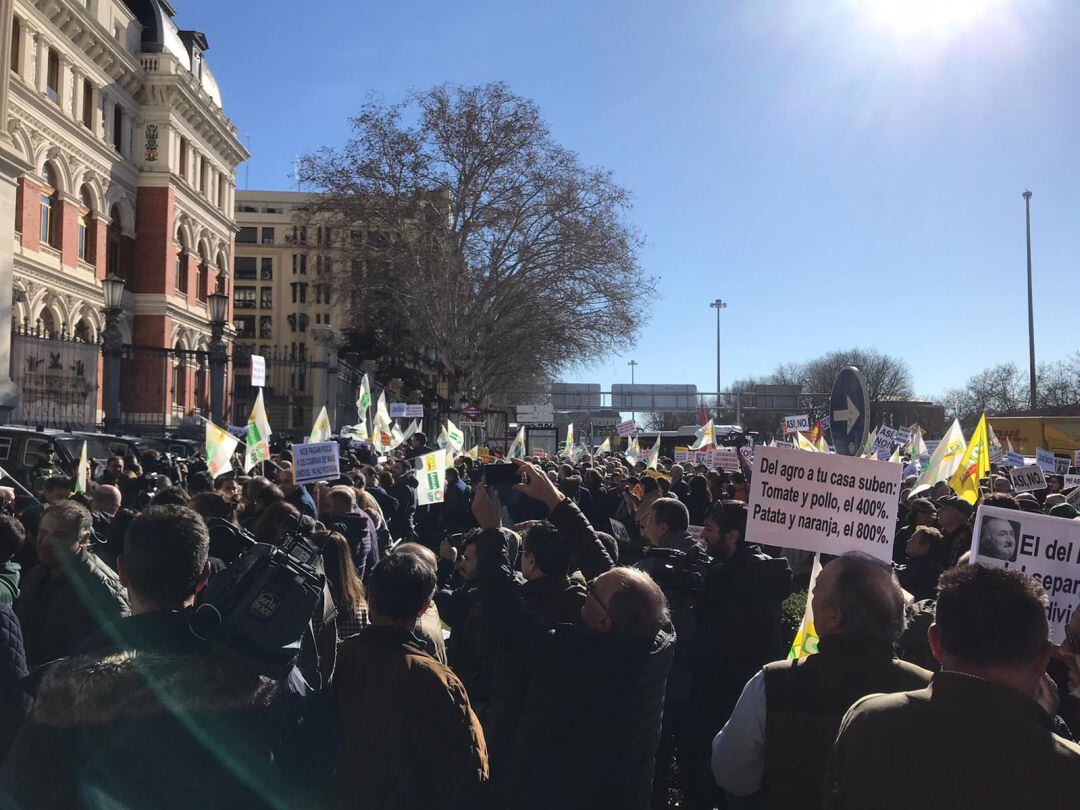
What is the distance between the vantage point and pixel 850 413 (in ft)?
20.1

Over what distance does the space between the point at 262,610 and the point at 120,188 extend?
39.9 metres

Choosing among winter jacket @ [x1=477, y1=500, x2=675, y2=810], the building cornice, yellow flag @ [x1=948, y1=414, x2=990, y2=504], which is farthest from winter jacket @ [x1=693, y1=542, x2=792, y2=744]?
the building cornice

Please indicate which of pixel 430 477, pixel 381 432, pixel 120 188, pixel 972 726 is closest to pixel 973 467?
pixel 430 477

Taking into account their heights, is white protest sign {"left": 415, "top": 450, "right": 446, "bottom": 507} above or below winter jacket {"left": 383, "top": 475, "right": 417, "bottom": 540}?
above

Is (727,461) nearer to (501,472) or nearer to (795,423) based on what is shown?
(795,423)

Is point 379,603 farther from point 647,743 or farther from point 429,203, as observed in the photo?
point 429,203

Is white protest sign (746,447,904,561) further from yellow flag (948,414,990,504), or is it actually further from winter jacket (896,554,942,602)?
yellow flag (948,414,990,504)

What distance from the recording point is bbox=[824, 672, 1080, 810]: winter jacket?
2.12m

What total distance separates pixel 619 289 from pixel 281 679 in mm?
35151

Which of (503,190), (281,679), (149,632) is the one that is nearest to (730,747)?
(281,679)

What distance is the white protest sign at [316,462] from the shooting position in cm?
961

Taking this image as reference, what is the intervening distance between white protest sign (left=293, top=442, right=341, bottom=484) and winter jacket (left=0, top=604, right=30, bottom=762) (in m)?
6.17

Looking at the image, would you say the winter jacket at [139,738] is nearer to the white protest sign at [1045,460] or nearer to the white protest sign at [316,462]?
the white protest sign at [316,462]

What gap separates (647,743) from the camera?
11.5ft
